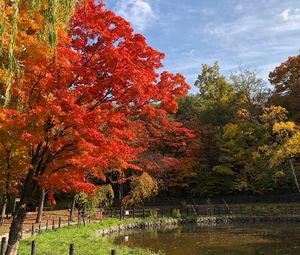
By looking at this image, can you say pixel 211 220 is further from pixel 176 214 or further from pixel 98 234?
pixel 98 234

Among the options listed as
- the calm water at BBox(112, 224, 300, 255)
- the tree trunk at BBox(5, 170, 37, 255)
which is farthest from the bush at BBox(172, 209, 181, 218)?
the tree trunk at BBox(5, 170, 37, 255)

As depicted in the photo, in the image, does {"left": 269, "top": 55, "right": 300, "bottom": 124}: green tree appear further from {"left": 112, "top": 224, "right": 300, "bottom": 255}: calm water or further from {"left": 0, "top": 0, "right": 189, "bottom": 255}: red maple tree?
{"left": 0, "top": 0, "right": 189, "bottom": 255}: red maple tree

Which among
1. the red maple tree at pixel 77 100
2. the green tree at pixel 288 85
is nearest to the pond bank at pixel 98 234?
the red maple tree at pixel 77 100

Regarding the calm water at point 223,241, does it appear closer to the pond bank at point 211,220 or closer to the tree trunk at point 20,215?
the pond bank at point 211,220

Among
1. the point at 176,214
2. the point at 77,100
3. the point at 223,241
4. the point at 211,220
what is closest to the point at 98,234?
the point at 223,241

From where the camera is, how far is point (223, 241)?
18781mm

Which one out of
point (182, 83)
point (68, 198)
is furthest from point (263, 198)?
point (182, 83)

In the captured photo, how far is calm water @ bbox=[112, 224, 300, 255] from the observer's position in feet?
52.3

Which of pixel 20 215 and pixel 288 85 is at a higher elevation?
pixel 288 85

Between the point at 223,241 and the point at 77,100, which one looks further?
the point at 223,241

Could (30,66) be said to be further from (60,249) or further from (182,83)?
(60,249)

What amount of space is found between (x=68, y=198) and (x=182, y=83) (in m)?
30.3

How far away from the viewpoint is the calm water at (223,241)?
15930 millimetres

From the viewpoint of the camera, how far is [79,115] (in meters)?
8.80
